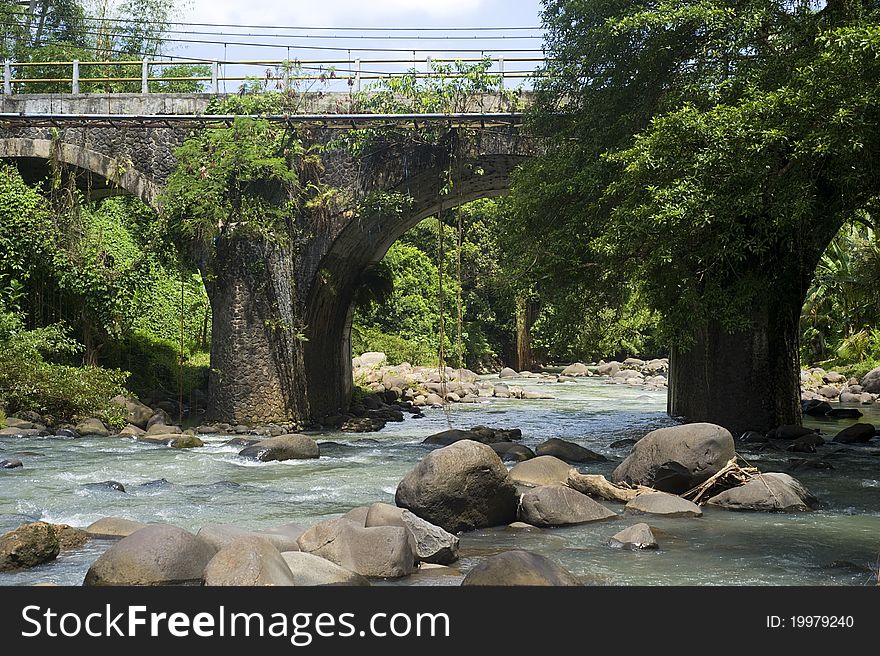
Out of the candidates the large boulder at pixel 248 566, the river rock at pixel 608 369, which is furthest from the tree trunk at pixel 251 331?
the river rock at pixel 608 369

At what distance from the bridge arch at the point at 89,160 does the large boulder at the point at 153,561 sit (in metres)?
11.5

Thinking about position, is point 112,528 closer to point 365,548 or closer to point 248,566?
point 365,548

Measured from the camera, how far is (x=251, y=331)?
1633cm

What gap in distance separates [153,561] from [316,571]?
101cm

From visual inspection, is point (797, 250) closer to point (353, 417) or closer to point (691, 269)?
point (691, 269)

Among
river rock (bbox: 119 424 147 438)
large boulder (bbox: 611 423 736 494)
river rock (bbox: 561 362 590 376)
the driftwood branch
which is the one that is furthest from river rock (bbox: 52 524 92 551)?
river rock (bbox: 561 362 590 376)

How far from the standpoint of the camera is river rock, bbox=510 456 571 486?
10391mm

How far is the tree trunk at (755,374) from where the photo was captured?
14.7 m

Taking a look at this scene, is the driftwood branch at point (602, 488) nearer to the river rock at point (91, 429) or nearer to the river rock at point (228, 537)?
the river rock at point (228, 537)

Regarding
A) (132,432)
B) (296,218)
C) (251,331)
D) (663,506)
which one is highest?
(296,218)

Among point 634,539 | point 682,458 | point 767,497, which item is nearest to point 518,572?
point 634,539

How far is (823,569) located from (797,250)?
5760 millimetres

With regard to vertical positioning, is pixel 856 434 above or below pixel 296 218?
below

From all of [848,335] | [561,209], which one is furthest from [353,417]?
[848,335]
